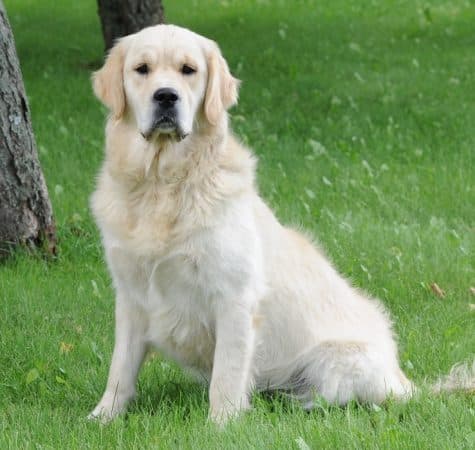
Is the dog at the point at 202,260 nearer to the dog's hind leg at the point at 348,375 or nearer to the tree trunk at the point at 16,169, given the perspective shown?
the dog's hind leg at the point at 348,375

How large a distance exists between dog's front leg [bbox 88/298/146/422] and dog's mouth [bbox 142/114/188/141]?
77 centimetres

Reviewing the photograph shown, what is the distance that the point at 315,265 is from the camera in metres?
4.89

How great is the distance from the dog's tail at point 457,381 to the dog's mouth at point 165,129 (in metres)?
1.60

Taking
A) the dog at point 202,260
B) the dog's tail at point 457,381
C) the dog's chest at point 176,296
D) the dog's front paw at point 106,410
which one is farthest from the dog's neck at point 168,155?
the dog's tail at point 457,381

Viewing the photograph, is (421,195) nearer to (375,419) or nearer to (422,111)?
(422,111)

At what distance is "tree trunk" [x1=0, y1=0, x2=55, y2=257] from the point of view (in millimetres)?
6473

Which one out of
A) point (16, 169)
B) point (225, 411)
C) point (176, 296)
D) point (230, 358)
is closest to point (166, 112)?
point (176, 296)

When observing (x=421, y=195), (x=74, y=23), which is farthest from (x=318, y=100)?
(x=74, y=23)

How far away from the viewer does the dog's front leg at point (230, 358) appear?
4.41 meters

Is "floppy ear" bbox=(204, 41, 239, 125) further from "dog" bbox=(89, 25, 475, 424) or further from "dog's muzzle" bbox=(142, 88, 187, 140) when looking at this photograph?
"dog's muzzle" bbox=(142, 88, 187, 140)

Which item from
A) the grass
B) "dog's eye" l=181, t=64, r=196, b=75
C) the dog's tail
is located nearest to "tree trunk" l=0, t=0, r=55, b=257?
the grass

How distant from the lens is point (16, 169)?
21.5 feet

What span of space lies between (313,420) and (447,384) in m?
0.83

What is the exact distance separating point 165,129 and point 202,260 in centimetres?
57
